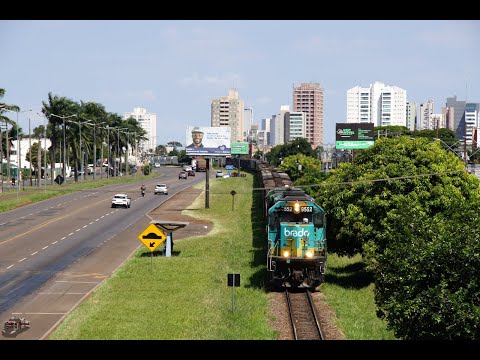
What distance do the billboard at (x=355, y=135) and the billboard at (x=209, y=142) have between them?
31.7 m

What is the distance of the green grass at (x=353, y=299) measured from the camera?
95.2 feet

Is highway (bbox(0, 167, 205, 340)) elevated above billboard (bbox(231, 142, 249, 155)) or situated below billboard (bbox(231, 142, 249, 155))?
below

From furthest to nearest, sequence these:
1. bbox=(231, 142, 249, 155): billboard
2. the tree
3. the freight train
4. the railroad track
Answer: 1. bbox=(231, 142, 249, 155): billboard
2. the freight train
3. the railroad track
4. the tree

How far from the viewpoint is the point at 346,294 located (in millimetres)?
37562

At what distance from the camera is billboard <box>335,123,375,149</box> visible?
→ 119125 millimetres

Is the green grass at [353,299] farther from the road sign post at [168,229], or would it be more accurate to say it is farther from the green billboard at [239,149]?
the green billboard at [239,149]

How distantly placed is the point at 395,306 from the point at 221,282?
64.2 ft

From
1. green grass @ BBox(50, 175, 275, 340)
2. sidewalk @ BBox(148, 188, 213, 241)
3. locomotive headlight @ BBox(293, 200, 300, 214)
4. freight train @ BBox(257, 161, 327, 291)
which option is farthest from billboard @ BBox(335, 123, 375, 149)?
locomotive headlight @ BBox(293, 200, 300, 214)

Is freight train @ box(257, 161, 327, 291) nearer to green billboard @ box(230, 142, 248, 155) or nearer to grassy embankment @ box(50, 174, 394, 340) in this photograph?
grassy embankment @ box(50, 174, 394, 340)

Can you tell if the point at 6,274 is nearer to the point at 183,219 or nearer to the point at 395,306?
the point at 395,306

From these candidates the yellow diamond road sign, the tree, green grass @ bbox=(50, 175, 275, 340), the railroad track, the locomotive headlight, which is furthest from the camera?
the yellow diamond road sign

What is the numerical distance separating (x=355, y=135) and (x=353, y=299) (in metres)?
85.6

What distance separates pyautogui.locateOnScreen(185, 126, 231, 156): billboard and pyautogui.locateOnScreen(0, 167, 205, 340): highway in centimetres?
912

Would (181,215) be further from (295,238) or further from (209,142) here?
(295,238)
